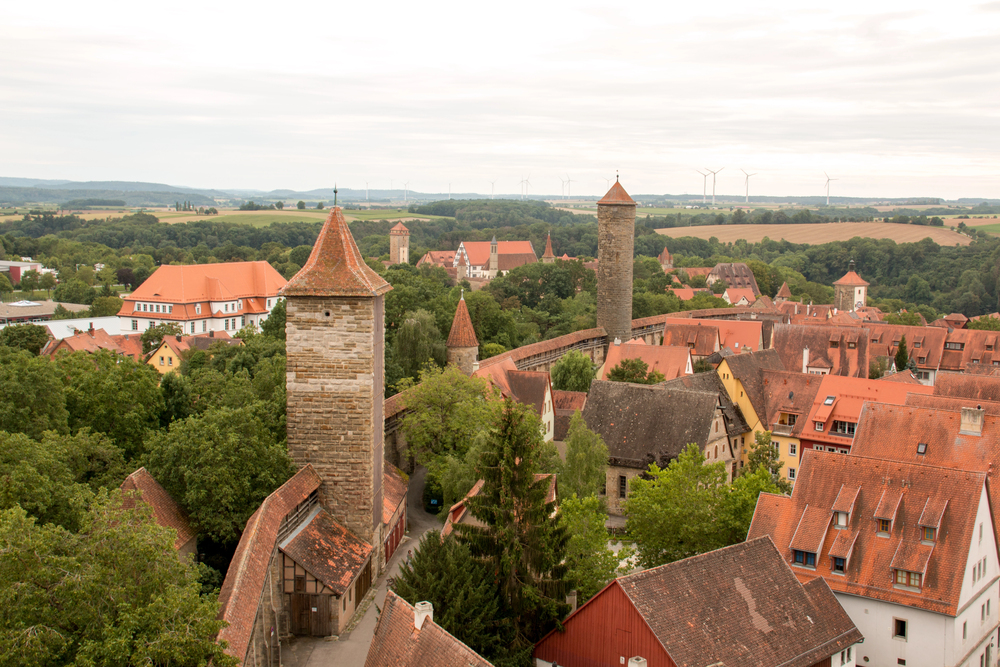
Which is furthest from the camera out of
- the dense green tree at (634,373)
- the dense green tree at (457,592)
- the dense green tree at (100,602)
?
the dense green tree at (634,373)

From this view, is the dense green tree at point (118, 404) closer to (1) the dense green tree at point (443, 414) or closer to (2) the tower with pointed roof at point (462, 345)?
(1) the dense green tree at point (443, 414)

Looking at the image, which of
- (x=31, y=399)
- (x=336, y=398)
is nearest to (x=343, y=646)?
(x=336, y=398)

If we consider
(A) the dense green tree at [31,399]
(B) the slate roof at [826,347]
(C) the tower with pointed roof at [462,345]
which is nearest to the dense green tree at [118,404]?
(A) the dense green tree at [31,399]

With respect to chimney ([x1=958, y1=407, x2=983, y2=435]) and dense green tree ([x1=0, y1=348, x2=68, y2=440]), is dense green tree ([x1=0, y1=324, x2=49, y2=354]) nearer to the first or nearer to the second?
dense green tree ([x1=0, y1=348, x2=68, y2=440])

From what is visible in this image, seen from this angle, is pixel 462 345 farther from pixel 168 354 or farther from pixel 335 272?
pixel 168 354

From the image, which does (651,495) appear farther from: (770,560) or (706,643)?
(706,643)

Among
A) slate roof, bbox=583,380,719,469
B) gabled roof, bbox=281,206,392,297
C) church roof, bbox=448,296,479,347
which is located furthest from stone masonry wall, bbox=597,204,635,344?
gabled roof, bbox=281,206,392,297
